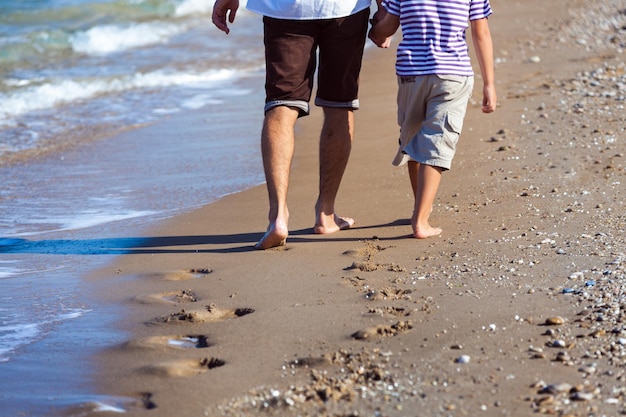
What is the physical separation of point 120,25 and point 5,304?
12.8 meters

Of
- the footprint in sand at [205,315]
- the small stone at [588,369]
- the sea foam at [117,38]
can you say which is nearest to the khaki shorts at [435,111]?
the footprint in sand at [205,315]

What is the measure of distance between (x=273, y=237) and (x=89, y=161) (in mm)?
2878

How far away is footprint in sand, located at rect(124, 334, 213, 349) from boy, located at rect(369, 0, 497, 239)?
1.40m

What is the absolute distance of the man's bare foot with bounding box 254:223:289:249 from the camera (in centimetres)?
430

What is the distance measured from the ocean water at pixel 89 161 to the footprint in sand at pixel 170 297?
0.17 meters

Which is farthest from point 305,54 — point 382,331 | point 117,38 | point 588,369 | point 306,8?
point 117,38

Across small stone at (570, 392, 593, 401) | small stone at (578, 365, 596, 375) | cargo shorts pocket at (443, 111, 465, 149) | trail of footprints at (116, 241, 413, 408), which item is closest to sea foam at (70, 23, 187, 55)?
cargo shorts pocket at (443, 111, 465, 149)

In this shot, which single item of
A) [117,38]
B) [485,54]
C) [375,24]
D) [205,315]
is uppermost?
[375,24]

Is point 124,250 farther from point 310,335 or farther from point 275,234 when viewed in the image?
point 310,335

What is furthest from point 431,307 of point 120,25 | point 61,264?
point 120,25

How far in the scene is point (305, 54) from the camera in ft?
14.4

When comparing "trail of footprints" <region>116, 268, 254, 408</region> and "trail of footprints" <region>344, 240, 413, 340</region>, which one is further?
"trail of footprints" <region>344, 240, 413, 340</region>

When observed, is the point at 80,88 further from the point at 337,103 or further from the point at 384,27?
the point at 384,27

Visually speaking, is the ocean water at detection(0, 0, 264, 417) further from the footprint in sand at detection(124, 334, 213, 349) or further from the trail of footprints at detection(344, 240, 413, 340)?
the trail of footprints at detection(344, 240, 413, 340)
